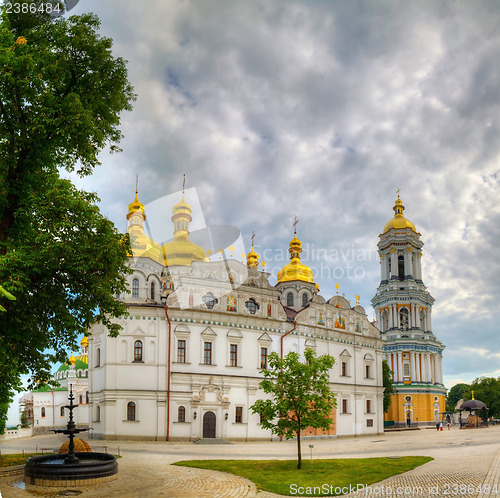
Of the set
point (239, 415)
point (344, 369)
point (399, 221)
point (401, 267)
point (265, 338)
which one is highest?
point (399, 221)

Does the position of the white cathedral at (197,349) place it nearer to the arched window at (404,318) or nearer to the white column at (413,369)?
the white column at (413,369)

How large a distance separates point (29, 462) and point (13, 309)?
5.35 meters

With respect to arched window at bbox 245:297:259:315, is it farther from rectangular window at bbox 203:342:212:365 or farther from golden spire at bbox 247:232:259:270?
golden spire at bbox 247:232:259:270

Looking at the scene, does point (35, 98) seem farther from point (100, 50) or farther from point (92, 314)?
point (92, 314)

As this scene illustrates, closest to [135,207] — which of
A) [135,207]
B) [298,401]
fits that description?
[135,207]

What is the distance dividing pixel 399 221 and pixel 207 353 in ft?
146

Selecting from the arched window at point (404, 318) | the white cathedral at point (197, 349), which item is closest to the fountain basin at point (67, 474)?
the white cathedral at point (197, 349)

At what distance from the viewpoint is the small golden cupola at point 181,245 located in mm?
43594

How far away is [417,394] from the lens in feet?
220

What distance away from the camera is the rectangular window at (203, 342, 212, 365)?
3644 centimetres

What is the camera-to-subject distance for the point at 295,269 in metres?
51.7

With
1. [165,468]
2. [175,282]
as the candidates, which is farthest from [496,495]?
[175,282]

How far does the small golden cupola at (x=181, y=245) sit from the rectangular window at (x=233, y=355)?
8178 mm

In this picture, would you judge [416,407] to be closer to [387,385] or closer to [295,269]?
[387,385]
